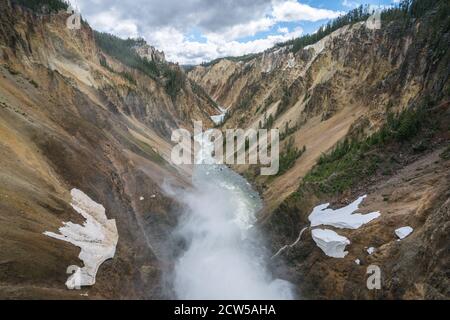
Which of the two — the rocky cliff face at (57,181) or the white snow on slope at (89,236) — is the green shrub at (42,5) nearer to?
the rocky cliff face at (57,181)

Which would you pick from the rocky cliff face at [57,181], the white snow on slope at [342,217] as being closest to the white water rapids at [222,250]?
the rocky cliff face at [57,181]

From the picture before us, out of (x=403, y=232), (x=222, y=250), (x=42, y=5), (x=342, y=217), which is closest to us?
(x=403, y=232)

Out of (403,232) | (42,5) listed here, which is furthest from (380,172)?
(42,5)

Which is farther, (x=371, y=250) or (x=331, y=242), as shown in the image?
(x=331, y=242)

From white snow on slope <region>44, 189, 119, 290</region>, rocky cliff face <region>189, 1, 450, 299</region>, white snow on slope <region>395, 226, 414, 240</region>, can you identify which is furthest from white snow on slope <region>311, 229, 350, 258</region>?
white snow on slope <region>44, 189, 119, 290</region>

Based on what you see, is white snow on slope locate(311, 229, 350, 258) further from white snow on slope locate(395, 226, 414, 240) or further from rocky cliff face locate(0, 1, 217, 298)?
rocky cliff face locate(0, 1, 217, 298)

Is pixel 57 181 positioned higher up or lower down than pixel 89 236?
higher up

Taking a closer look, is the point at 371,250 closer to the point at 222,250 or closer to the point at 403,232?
the point at 403,232
